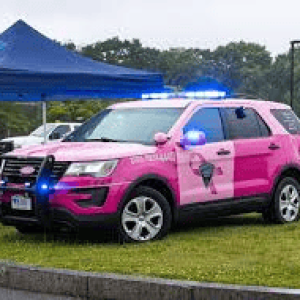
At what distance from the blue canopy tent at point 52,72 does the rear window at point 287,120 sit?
3139 mm

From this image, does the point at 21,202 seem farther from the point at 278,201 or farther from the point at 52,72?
the point at 52,72

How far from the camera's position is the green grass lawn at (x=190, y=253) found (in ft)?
22.1

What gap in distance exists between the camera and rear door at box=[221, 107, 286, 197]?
10.0 m

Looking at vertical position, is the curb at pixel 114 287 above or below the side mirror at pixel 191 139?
below

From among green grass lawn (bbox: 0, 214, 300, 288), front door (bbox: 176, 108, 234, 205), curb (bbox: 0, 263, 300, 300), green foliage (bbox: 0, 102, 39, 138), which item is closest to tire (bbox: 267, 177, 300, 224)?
green grass lawn (bbox: 0, 214, 300, 288)

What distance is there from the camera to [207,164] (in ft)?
31.4

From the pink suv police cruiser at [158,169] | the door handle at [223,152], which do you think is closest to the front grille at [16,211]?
the pink suv police cruiser at [158,169]

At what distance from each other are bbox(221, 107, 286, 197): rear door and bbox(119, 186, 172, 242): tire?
1263 mm

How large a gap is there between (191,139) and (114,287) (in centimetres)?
330

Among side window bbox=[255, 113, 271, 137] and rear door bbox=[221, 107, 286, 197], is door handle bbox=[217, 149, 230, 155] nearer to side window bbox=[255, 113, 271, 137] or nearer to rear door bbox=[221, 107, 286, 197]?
rear door bbox=[221, 107, 286, 197]

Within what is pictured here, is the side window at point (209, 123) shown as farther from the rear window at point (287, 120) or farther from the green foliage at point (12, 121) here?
the green foliage at point (12, 121)

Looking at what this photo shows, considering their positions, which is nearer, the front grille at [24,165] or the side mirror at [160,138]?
the front grille at [24,165]

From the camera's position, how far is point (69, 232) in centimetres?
963

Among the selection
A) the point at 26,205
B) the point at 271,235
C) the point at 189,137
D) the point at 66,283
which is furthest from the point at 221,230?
the point at 66,283
